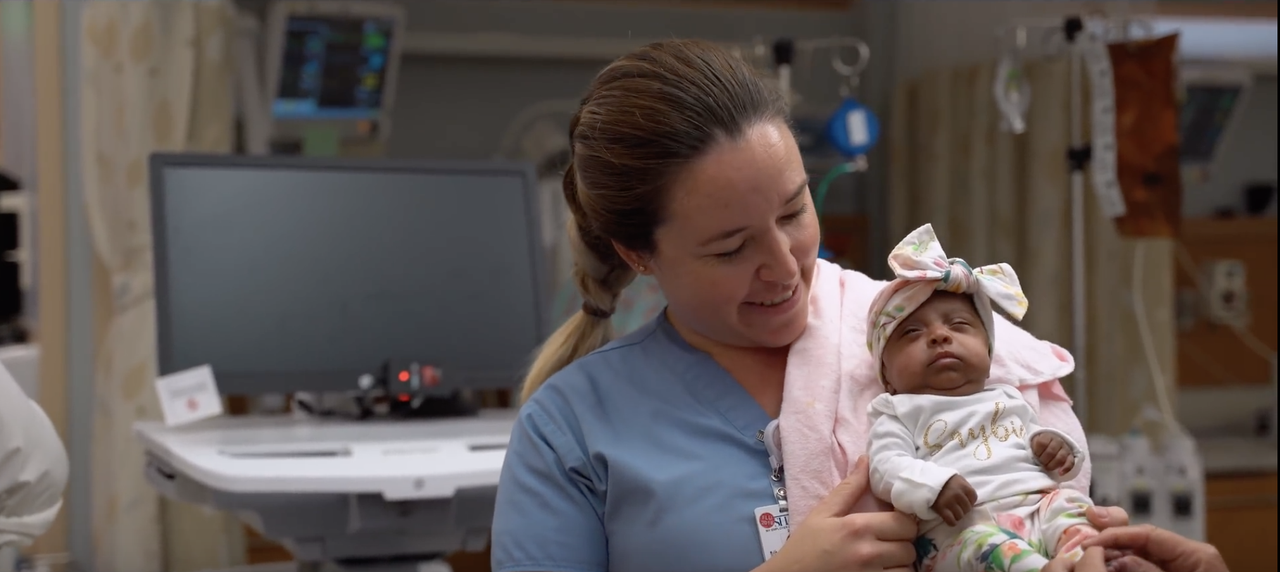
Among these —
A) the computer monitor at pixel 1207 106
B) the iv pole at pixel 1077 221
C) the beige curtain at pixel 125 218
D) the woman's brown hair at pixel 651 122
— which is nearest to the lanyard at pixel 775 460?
the woman's brown hair at pixel 651 122

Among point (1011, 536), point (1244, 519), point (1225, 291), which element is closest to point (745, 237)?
point (1011, 536)

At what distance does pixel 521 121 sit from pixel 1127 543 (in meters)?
3.14

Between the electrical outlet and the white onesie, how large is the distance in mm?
3301

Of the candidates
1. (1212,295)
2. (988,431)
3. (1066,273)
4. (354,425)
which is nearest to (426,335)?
(354,425)

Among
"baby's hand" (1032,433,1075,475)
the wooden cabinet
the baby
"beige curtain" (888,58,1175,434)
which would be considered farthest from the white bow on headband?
the wooden cabinet

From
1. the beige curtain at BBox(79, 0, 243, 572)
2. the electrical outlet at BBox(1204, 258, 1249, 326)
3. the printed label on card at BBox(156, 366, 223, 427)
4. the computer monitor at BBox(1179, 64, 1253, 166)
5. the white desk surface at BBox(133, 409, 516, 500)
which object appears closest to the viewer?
the white desk surface at BBox(133, 409, 516, 500)

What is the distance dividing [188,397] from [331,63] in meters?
1.30

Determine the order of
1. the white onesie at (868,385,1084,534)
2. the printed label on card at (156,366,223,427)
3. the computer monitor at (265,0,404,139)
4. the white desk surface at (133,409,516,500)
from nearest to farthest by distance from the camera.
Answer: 1. the white onesie at (868,385,1084,534)
2. the white desk surface at (133,409,516,500)
3. the printed label on card at (156,366,223,427)
4. the computer monitor at (265,0,404,139)

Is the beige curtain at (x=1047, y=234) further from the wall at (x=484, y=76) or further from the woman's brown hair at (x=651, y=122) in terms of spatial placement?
the woman's brown hair at (x=651, y=122)

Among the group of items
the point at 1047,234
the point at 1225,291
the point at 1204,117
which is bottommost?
the point at 1225,291

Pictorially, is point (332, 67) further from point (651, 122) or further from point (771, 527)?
point (771, 527)

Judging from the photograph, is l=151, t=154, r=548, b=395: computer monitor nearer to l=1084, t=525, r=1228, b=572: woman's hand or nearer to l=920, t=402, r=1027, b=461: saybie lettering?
l=920, t=402, r=1027, b=461: saybie lettering

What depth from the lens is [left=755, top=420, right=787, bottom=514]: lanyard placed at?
3.83 ft

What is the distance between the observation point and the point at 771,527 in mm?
1142
